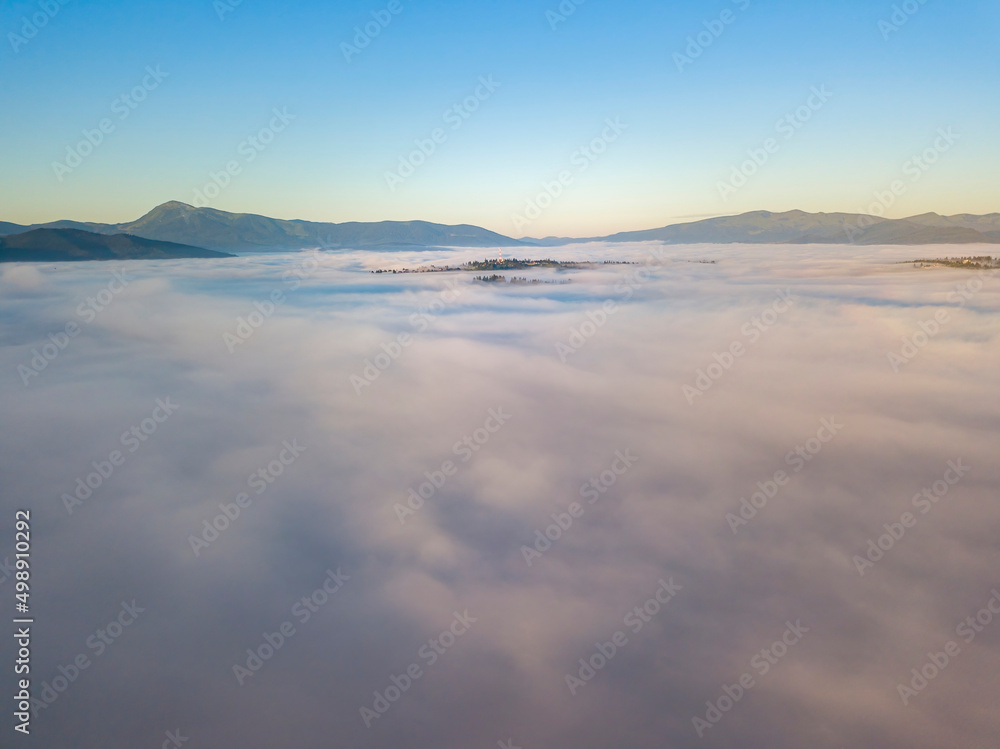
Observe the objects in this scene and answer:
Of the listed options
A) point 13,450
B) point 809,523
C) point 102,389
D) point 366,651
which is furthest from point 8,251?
point 809,523

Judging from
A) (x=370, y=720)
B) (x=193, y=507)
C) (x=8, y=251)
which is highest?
(x=8, y=251)

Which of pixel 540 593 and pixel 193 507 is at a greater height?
pixel 193 507

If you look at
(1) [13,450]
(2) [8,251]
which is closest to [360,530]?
(1) [13,450]

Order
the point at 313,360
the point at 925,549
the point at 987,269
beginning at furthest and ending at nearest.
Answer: the point at 987,269
the point at 313,360
the point at 925,549

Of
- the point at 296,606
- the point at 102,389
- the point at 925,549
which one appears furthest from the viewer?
the point at 102,389

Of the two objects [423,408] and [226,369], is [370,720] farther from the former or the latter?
[226,369]

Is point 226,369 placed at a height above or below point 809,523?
above

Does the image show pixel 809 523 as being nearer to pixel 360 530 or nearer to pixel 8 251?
pixel 360 530

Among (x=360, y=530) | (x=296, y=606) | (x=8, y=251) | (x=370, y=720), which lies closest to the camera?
(x=370, y=720)

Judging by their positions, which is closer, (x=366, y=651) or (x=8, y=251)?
(x=366, y=651)
